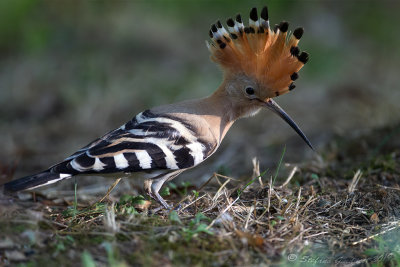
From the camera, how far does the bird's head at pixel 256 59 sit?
354 centimetres

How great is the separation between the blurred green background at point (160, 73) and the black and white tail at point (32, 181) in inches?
68.4

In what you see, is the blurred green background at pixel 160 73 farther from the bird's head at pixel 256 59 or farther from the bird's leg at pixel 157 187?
the bird's leg at pixel 157 187

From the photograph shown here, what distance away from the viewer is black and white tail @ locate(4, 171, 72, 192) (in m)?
2.76

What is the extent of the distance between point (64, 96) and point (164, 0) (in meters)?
3.86

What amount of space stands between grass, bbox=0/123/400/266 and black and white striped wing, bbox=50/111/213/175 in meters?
0.25

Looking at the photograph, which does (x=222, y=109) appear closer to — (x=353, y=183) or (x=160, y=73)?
(x=353, y=183)

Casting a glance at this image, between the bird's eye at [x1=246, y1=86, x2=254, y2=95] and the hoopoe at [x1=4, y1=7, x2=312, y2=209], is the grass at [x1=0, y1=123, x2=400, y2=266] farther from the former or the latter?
the bird's eye at [x1=246, y1=86, x2=254, y2=95]

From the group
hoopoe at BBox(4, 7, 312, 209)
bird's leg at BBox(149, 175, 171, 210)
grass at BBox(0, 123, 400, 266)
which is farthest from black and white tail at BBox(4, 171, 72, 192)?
bird's leg at BBox(149, 175, 171, 210)

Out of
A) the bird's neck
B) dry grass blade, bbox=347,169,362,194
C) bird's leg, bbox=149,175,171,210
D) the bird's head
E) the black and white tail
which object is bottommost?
dry grass blade, bbox=347,169,362,194

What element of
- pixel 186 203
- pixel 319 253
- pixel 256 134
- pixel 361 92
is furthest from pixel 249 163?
pixel 361 92

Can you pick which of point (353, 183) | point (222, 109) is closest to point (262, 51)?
point (222, 109)

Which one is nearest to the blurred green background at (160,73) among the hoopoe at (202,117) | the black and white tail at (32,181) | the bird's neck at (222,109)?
the bird's neck at (222,109)

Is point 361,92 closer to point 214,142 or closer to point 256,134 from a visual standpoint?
point 256,134

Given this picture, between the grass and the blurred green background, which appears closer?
the grass
